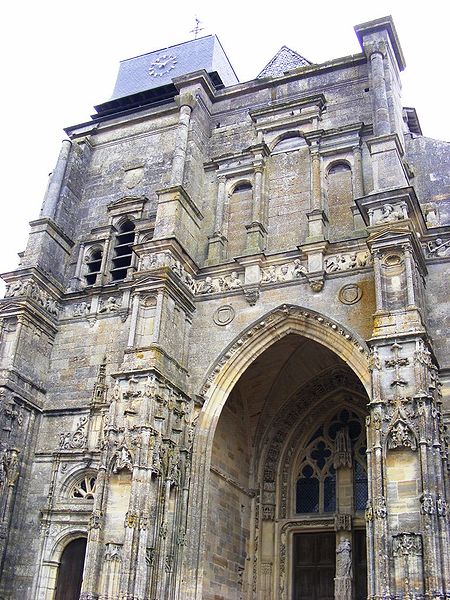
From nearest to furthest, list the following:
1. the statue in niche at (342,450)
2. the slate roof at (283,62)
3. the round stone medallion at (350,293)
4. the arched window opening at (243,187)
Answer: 1. the round stone medallion at (350,293)
2. the statue in niche at (342,450)
3. the arched window opening at (243,187)
4. the slate roof at (283,62)

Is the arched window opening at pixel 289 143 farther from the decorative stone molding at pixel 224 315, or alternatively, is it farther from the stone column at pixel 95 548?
the stone column at pixel 95 548

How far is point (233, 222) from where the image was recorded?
13.7 metres

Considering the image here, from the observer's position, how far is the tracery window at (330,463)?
43.1 ft

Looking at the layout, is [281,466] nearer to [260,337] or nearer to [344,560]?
[344,560]

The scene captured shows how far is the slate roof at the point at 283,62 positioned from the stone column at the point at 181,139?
3430mm

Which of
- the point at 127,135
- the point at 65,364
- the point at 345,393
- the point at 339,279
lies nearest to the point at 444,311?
the point at 339,279

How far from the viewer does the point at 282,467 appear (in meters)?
13.6

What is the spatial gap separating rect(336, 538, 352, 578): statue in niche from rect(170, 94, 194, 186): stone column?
7140mm

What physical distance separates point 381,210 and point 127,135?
7205 millimetres

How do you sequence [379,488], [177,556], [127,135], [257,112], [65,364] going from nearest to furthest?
[379,488], [177,556], [65,364], [257,112], [127,135]

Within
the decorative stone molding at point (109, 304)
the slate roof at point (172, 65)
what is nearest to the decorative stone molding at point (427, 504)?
the decorative stone molding at point (109, 304)

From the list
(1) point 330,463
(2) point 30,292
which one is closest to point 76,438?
(2) point 30,292

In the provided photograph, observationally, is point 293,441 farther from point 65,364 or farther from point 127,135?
point 127,135

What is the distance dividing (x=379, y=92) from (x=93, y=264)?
6.57 metres
